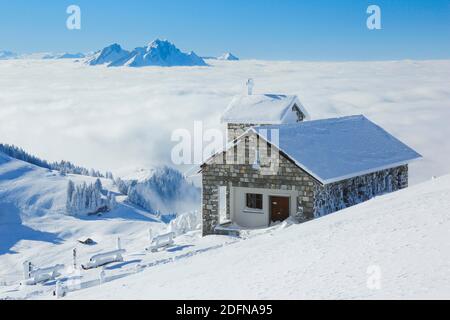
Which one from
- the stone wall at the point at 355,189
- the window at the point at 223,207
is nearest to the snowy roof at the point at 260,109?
the window at the point at 223,207

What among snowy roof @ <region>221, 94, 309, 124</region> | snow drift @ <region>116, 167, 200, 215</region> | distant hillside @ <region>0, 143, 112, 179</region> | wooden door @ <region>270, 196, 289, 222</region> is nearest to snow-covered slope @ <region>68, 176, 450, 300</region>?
wooden door @ <region>270, 196, 289, 222</region>

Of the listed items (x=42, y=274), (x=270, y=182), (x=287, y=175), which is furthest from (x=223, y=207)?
(x=42, y=274)

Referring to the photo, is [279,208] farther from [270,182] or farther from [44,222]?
[44,222]

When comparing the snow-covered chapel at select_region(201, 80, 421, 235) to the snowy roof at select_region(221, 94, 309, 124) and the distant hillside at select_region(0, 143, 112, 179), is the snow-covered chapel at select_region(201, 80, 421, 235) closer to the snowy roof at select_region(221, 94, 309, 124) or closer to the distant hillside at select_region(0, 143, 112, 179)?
the snowy roof at select_region(221, 94, 309, 124)

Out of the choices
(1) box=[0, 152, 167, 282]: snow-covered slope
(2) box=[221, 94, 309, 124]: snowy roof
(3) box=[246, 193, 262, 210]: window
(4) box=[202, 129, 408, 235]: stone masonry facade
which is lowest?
(1) box=[0, 152, 167, 282]: snow-covered slope
